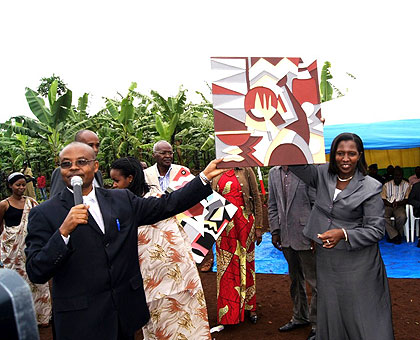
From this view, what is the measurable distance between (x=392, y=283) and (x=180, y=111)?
295 inches

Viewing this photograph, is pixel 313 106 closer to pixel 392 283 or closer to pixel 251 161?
pixel 251 161

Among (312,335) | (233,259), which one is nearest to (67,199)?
(233,259)

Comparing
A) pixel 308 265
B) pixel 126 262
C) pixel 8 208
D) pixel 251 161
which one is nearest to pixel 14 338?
pixel 126 262

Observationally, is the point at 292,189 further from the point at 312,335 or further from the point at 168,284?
the point at 168,284

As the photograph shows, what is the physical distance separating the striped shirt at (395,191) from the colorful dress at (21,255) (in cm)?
686

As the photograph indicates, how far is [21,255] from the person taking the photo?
16.4 feet

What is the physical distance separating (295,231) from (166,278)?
1.54 metres

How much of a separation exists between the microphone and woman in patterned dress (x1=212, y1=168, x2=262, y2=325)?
2588 millimetres

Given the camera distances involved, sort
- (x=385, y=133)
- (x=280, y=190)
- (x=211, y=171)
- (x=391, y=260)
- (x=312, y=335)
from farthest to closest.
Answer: (x=385, y=133), (x=391, y=260), (x=280, y=190), (x=312, y=335), (x=211, y=171)

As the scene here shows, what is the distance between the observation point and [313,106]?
9.71ft

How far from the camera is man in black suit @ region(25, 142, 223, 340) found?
2103 mm

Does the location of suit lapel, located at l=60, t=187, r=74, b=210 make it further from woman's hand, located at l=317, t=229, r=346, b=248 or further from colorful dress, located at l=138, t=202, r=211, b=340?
woman's hand, located at l=317, t=229, r=346, b=248

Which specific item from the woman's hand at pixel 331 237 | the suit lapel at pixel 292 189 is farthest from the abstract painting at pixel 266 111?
the suit lapel at pixel 292 189

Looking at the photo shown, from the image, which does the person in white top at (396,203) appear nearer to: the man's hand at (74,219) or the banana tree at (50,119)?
the man's hand at (74,219)
